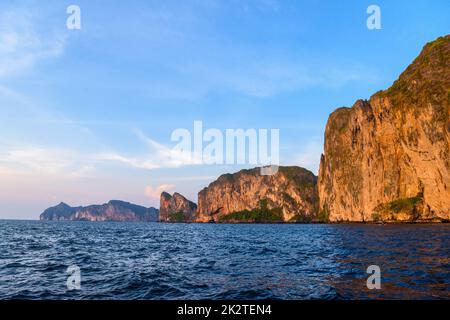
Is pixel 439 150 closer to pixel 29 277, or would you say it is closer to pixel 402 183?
pixel 402 183

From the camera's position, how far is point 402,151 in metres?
143

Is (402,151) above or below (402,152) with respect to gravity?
above

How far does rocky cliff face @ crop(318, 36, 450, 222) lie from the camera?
Result: 11275 centimetres

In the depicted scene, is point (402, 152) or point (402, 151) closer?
point (402, 151)

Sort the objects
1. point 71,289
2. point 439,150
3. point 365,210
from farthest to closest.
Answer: point 365,210, point 439,150, point 71,289

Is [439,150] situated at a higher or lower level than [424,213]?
higher

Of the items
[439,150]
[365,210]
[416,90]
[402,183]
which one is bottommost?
[365,210]

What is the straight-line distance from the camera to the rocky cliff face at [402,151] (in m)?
113

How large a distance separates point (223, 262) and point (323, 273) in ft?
29.2

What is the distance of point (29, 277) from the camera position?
19859 mm
